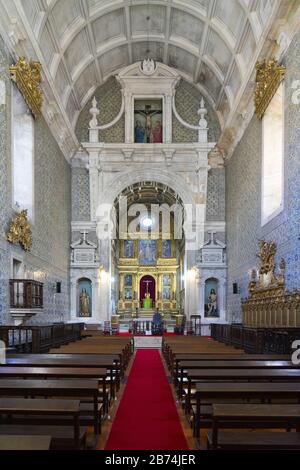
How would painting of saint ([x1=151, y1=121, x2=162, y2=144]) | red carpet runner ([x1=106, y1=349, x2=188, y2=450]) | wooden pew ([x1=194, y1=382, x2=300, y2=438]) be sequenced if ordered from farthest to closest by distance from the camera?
painting of saint ([x1=151, y1=121, x2=162, y2=144]) → red carpet runner ([x1=106, y1=349, x2=188, y2=450]) → wooden pew ([x1=194, y1=382, x2=300, y2=438])

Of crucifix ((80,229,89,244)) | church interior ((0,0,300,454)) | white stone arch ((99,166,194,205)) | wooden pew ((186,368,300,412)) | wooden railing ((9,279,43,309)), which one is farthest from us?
white stone arch ((99,166,194,205))

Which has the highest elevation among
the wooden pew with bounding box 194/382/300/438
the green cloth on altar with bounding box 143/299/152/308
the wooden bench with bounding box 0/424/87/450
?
the wooden pew with bounding box 194/382/300/438

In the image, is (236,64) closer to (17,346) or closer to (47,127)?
(47,127)

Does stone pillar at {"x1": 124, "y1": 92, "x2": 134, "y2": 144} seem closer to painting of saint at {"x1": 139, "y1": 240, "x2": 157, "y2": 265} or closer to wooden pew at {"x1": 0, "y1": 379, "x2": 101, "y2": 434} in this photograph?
painting of saint at {"x1": 139, "y1": 240, "x2": 157, "y2": 265}

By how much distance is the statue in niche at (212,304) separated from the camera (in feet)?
74.1

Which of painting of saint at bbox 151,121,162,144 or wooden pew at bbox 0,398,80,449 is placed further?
painting of saint at bbox 151,121,162,144

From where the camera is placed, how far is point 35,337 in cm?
1065

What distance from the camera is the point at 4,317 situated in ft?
39.0

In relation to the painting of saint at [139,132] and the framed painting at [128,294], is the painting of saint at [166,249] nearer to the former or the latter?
the framed painting at [128,294]

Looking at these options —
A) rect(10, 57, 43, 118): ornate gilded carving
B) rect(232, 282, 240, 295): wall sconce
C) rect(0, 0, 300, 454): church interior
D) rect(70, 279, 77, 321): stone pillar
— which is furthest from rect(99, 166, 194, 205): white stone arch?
rect(10, 57, 43, 118): ornate gilded carving

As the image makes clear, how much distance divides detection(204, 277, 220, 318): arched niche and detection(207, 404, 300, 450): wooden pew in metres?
18.9

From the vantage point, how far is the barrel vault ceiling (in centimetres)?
1498

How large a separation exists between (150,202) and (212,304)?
38.2 feet

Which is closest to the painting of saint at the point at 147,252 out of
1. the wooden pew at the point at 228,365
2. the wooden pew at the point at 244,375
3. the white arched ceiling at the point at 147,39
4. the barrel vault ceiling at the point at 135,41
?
the barrel vault ceiling at the point at 135,41
